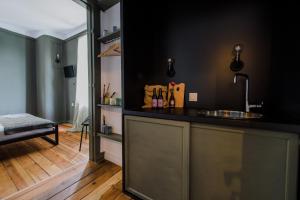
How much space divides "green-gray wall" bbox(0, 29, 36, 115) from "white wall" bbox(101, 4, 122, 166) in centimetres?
360

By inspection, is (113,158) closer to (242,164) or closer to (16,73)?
(242,164)

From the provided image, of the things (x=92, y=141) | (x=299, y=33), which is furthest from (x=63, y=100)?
(x=299, y=33)

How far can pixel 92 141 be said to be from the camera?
223 centimetres

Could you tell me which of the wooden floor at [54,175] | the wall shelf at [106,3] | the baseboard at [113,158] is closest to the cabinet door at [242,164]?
the wooden floor at [54,175]

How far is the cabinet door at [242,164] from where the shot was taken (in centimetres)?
83

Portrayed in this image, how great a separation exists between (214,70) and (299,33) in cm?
68

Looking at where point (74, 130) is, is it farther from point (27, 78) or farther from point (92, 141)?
point (27, 78)

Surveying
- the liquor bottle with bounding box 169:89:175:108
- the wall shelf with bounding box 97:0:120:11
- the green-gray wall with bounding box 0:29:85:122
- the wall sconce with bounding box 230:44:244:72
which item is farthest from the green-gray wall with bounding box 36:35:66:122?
the wall sconce with bounding box 230:44:244:72

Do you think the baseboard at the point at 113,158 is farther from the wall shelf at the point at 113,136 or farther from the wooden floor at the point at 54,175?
the wall shelf at the point at 113,136

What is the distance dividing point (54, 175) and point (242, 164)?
7.03 feet

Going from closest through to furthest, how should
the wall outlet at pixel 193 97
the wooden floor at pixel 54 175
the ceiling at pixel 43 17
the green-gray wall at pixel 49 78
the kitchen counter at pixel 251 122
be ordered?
the kitchen counter at pixel 251 122 → the wooden floor at pixel 54 175 → the wall outlet at pixel 193 97 → the ceiling at pixel 43 17 → the green-gray wall at pixel 49 78

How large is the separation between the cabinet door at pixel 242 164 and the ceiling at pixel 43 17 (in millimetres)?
3315

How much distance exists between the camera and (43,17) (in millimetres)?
3383

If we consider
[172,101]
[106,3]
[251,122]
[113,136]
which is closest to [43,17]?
[106,3]
